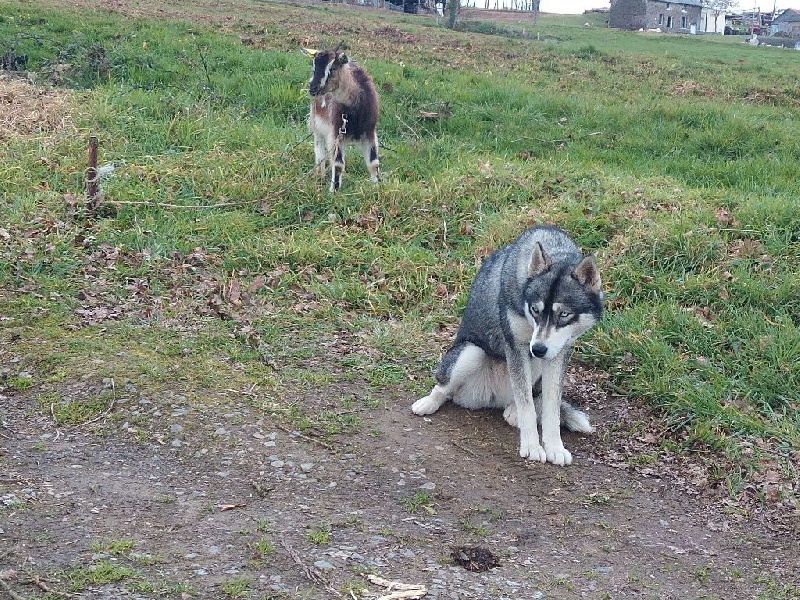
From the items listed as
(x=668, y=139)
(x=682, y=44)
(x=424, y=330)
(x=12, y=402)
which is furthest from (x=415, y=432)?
(x=682, y=44)

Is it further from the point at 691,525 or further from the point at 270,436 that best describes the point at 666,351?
the point at 270,436

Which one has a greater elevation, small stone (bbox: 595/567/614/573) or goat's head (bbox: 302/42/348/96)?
→ goat's head (bbox: 302/42/348/96)

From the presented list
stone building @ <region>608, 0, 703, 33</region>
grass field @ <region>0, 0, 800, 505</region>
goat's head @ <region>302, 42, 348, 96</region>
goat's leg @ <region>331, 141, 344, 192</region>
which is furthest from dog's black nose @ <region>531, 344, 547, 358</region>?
stone building @ <region>608, 0, 703, 33</region>

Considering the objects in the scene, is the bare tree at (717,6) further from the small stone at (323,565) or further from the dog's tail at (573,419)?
the small stone at (323,565)

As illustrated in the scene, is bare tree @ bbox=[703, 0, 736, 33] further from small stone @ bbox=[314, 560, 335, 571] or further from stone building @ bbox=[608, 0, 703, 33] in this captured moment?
small stone @ bbox=[314, 560, 335, 571]

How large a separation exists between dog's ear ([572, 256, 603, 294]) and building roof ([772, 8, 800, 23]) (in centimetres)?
7826

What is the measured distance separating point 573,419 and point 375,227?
12.8 ft

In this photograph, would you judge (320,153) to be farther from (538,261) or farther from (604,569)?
(604,569)

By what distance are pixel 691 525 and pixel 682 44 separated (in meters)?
31.2

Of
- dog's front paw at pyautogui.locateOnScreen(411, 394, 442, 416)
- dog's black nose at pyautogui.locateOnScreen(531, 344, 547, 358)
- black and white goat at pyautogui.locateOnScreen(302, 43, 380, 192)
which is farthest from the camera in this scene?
black and white goat at pyautogui.locateOnScreen(302, 43, 380, 192)

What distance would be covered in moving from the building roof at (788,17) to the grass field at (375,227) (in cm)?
6659

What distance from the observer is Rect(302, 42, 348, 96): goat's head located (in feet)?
32.9

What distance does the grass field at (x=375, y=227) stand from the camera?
6.24m

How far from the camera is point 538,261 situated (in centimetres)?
530
